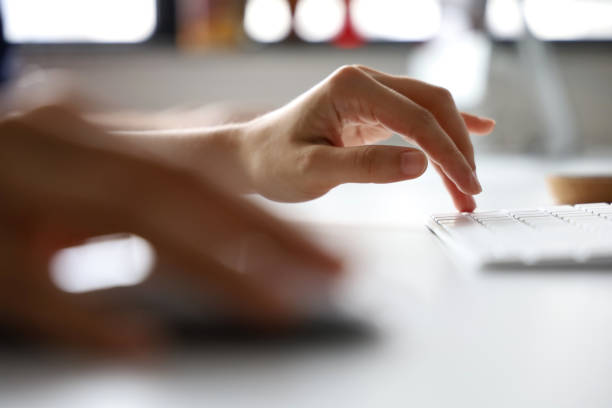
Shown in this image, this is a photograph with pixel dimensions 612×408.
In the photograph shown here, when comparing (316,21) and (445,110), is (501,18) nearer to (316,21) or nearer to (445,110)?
(316,21)

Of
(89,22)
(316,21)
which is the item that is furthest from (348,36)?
(89,22)

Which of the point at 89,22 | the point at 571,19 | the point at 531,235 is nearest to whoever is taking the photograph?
the point at 531,235

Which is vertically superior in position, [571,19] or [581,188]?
[571,19]

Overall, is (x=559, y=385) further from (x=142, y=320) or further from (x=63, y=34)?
(x=63, y=34)

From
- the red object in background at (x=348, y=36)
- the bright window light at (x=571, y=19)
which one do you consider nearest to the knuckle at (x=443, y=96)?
the bright window light at (x=571, y=19)

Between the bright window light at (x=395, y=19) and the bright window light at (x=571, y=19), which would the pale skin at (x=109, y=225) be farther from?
the bright window light at (x=395, y=19)

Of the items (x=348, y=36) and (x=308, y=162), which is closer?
(x=308, y=162)

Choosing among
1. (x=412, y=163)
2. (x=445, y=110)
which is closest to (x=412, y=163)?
(x=412, y=163)

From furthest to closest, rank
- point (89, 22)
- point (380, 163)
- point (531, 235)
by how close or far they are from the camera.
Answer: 1. point (89, 22)
2. point (380, 163)
3. point (531, 235)

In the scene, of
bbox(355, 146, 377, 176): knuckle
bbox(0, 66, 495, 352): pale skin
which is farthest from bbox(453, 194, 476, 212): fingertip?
bbox(0, 66, 495, 352): pale skin
